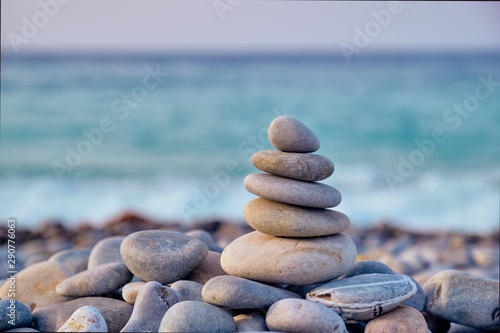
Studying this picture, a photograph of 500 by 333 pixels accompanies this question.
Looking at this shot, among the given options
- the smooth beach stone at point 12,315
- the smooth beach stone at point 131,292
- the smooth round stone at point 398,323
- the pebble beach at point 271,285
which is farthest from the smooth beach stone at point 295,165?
Result: the smooth beach stone at point 12,315

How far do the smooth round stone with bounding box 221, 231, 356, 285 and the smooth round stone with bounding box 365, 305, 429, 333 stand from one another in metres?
0.42

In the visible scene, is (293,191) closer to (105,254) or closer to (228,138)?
(105,254)

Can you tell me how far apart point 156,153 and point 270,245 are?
11.7 meters

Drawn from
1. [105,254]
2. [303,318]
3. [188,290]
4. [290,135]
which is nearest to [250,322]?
[303,318]

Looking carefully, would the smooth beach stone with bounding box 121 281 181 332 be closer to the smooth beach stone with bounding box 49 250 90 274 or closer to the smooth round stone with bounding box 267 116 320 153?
the smooth round stone with bounding box 267 116 320 153

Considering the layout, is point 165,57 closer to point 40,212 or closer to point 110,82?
point 110,82

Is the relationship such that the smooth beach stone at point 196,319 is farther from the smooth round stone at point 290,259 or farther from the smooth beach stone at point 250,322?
the smooth round stone at point 290,259

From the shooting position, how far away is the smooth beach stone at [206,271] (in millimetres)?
3535

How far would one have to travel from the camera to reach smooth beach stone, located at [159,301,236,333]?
2.50m

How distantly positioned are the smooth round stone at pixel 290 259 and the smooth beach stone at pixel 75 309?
0.80m

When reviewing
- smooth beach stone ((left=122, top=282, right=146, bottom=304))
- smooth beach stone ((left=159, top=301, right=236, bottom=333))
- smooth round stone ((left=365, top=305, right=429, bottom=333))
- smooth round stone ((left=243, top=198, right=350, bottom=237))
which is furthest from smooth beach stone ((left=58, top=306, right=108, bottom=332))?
smooth round stone ((left=365, top=305, right=429, bottom=333))

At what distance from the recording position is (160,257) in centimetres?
332

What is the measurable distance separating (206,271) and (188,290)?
39cm

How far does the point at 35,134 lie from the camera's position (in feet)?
52.6
